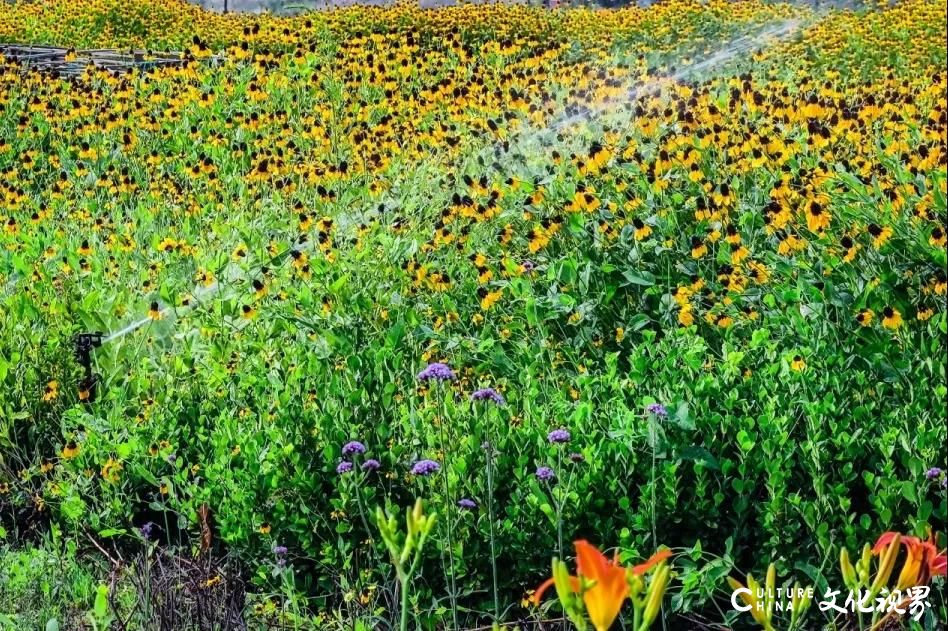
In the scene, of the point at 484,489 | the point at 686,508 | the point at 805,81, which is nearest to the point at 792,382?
the point at 686,508

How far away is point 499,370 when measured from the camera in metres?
3.68

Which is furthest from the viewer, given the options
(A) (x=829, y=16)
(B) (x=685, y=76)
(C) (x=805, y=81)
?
(A) (x=829, y=16)

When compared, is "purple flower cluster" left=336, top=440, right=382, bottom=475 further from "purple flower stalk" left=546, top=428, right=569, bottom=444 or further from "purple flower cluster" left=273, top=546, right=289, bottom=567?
"purple flower stalk" left=546, top=428, right=569, bottom=444

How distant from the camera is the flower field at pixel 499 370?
8.66ft

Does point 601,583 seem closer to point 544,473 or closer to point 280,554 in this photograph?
point 544,473

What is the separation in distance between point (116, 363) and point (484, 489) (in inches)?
65.6

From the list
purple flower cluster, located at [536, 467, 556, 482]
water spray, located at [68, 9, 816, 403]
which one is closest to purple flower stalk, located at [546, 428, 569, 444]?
purple flower cluster, located at [536, 467, 556, 482]

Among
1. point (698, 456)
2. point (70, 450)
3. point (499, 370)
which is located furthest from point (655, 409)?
point (70, 450)

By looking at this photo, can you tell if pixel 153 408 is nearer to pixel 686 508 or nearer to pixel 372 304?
pixel 372 304

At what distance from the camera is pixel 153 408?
3.26m

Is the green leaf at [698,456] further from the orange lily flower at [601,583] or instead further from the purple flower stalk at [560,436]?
the orange lily flower at [601,583]

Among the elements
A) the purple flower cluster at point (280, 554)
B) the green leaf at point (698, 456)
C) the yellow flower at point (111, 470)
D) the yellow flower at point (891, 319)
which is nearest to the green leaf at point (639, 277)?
the yellow flower at point (891, 319)

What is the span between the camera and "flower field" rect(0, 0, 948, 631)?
264cm

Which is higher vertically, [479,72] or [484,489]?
[479,72]
